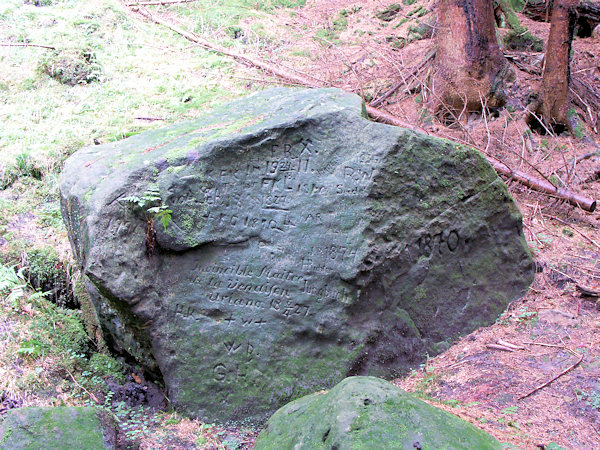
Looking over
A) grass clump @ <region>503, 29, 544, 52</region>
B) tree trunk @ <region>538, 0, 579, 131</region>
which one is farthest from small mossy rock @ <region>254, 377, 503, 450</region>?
grass clump @ <region>503, 29, 544, 52</region>

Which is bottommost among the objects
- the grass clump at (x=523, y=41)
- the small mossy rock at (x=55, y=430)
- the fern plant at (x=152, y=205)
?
the small mossy rock at (x=55, y=430)

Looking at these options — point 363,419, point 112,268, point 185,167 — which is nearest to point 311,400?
point 363,419

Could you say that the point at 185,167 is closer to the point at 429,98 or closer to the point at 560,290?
the point at 560,290

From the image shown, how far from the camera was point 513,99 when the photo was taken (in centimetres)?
650

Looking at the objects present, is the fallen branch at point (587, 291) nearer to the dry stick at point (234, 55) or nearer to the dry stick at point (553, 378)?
the dry stick at point (553, 378)

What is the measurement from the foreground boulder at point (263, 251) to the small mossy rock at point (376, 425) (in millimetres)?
1023

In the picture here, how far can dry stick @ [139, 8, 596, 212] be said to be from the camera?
523 centimetres

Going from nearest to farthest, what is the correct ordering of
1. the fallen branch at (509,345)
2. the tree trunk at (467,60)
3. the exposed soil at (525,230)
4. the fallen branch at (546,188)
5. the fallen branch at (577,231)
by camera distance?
the exposed soil at (525,230)
the fallen branch at (509,345)
the fallen branch at (577,231)
the fallen branch at (546,188)
the tree trunk at (467,60)

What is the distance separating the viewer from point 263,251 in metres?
3.54

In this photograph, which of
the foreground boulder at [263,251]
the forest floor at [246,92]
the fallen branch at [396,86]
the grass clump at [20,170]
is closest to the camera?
the forest floor at [246,92]

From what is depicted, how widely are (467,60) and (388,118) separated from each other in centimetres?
118

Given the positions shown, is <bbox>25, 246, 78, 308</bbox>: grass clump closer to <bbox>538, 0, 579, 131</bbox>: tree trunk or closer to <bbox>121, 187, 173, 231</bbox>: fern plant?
<bbox>121, 187, 173, 231</bbox>: fern plant

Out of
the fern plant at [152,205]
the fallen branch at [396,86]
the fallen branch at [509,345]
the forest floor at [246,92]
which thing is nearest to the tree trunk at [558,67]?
the forest floor at [246,92]

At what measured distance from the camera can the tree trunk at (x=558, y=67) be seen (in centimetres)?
591
